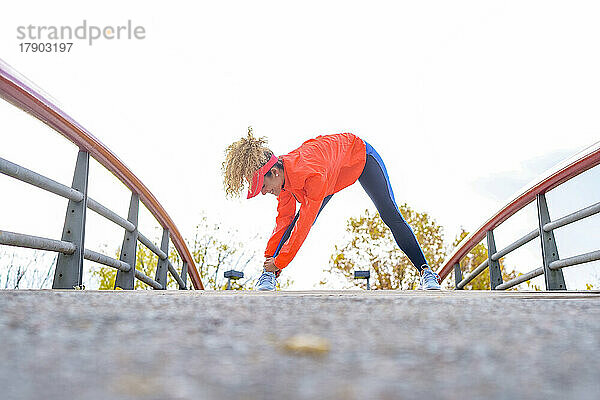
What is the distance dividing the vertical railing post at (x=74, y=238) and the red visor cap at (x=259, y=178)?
0.96 meters

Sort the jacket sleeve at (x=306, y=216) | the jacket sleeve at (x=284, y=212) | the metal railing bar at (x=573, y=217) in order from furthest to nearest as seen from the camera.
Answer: the jacket sleeve at (x=284, y=212) → the jacket sleeve at (x=306, y=216) → the metal railing bar at (x=573, y=217)

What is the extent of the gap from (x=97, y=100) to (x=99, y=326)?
10.2 meters

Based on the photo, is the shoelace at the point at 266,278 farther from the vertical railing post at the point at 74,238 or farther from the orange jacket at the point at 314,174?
the vertical railing post at the point at 74,238

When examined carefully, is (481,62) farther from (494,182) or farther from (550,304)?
(550,304)

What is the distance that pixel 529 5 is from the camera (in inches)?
376

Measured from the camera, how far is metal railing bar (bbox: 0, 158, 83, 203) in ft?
5.99

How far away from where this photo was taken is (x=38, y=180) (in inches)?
78.6

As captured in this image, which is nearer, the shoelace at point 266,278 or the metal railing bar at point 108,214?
the metal railing bar at point 108,214

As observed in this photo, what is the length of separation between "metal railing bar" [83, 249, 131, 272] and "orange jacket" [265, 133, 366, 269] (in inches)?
34.4

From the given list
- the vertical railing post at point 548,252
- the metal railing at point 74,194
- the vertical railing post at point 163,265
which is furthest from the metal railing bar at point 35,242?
the vertical railing post at point 548,252

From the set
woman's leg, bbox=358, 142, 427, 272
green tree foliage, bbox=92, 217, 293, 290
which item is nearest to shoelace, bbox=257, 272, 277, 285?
woman's leg, bbox=358, 142, 427, 272

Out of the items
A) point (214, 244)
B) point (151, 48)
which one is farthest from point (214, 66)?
point (214, 244)

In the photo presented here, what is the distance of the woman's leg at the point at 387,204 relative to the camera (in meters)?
3.43

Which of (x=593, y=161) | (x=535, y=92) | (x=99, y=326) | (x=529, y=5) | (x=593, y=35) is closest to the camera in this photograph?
(x=99, y=326)
